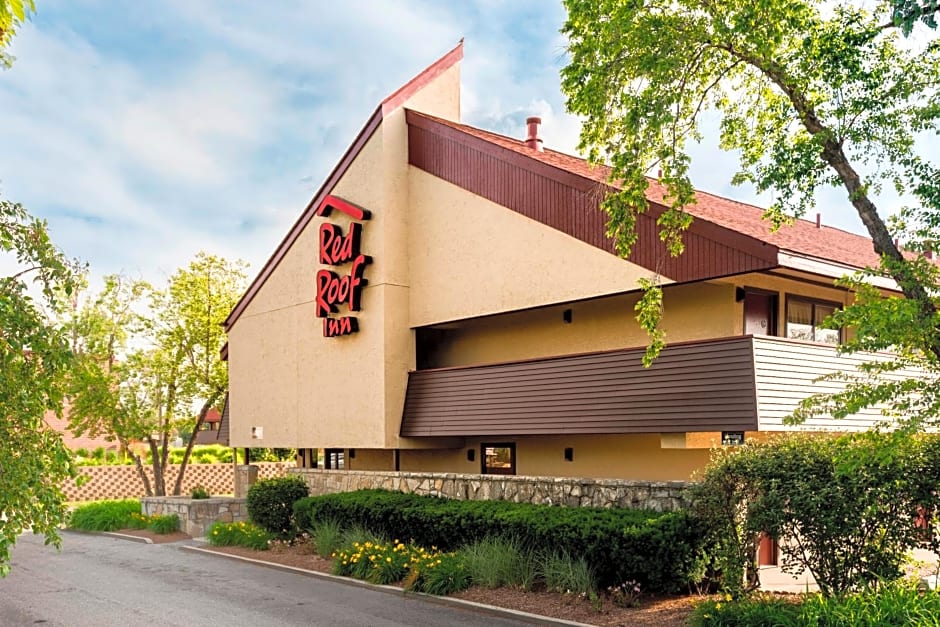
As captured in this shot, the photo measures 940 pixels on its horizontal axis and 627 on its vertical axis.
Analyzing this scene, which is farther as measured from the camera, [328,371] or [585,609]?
[328,371]

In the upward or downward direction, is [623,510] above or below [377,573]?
above

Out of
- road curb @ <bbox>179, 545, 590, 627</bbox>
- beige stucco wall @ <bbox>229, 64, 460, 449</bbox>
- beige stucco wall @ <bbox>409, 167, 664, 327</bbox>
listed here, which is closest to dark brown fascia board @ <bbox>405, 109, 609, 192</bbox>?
beige stucco wall @ <bbox>229, 64, 460, 449</bbox>

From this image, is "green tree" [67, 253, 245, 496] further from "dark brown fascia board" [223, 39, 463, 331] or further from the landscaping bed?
the landscaping bed

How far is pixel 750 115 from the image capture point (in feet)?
41.5

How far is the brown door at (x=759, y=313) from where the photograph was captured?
597 inches

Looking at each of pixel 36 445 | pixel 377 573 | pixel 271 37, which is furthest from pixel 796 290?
pixel 36 445

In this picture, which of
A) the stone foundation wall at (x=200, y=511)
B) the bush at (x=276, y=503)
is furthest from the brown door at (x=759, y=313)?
the stone foundation wall at (x=200, y=511)

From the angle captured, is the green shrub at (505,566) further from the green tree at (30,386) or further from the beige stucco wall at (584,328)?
the green tree at (30,386)

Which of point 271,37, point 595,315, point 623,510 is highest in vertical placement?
point 271,37

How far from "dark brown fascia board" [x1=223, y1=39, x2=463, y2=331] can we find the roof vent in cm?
255

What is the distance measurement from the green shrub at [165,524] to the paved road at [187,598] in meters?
3.76

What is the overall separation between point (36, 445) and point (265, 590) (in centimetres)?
893

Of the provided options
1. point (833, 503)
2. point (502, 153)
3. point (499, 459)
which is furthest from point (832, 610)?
point (502, 153)

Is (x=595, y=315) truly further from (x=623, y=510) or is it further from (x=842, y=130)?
(x=842, y=130)
